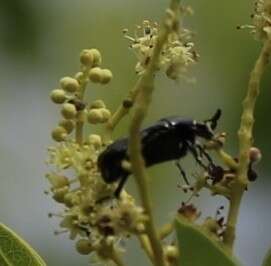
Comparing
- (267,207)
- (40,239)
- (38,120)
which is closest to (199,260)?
Result: (267,207)

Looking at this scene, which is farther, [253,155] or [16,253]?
[16,253]

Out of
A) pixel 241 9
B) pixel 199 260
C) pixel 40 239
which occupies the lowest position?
pixel 40 239

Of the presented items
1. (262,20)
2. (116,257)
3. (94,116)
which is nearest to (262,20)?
(262,20)

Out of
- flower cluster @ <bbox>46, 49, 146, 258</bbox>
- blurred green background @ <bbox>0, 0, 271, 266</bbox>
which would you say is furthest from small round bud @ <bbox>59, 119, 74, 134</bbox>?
blurred green background @ <bbox>0, 0, 271, 266</bbox>

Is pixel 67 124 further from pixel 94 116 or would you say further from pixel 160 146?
pixel 160 146

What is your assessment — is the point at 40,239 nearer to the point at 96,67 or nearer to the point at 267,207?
the point at 267,207

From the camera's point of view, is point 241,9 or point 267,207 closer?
point 267,207

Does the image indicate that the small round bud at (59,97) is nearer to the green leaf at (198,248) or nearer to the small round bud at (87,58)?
the small round bud at (87,58)

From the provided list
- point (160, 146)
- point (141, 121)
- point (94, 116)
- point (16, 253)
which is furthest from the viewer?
point (16, 253)
